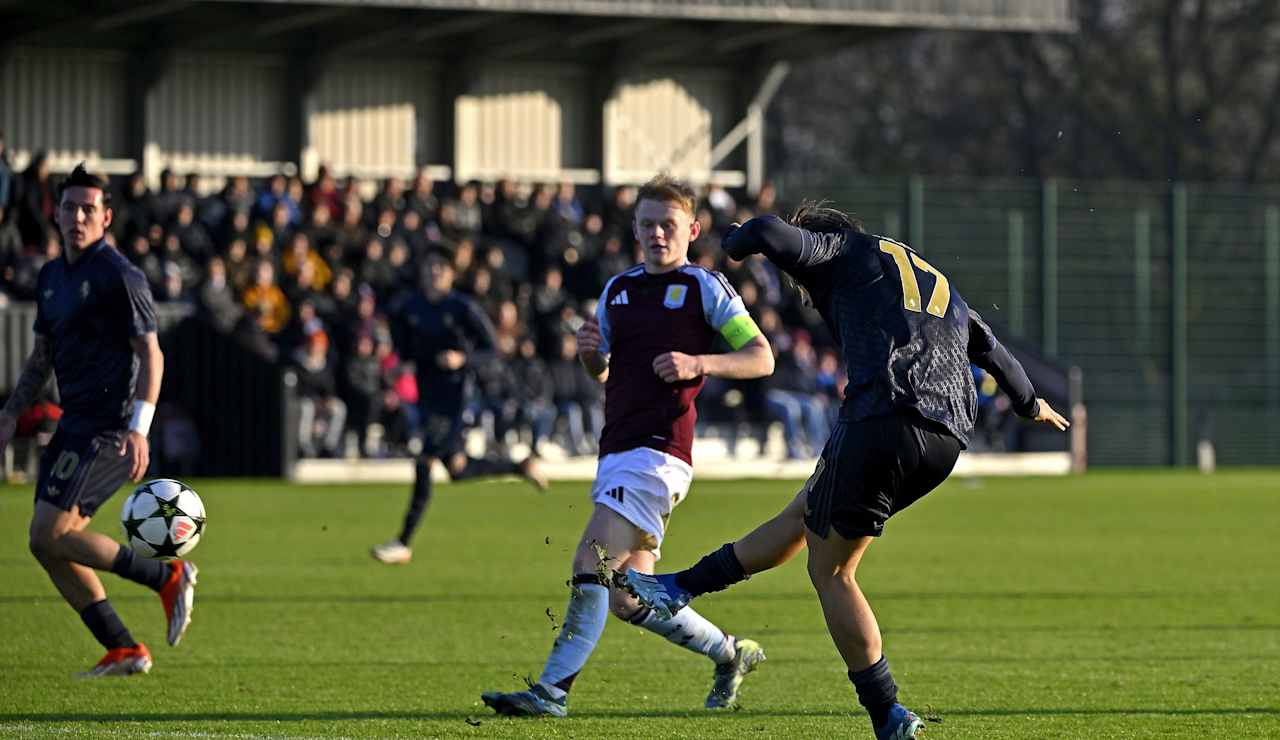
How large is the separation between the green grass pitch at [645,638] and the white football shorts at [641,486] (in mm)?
719

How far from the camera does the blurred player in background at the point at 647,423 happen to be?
25.6 ft

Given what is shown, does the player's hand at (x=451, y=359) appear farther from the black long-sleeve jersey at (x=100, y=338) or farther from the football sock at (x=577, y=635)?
the football sock at (x=577, y=635)

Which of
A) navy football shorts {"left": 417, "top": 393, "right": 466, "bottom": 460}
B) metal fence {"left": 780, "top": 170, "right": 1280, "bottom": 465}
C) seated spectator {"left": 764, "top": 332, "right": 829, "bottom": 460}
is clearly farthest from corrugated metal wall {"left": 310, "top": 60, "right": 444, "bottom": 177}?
navy football shorts {"left": 417, "top": 393, "right": 466, "bottom": 460}

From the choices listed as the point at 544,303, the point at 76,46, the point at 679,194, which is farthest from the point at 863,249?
the point at 76,46

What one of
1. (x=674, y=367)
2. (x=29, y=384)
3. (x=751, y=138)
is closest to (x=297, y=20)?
(x=751, y=138)

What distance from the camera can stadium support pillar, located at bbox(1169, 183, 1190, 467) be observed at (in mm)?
34344

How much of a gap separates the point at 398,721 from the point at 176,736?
0.82m

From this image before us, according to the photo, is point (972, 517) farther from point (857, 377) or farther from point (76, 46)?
point (76, 46)

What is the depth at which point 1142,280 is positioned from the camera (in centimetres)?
3512

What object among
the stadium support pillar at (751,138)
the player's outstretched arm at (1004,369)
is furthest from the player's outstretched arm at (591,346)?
the stadium support pillar at (751,138)

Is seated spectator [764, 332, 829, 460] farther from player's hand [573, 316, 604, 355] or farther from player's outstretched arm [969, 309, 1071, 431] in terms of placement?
player's outstretched arm [969, 309, 1071, 431]

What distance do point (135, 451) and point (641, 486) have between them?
6.86 ft

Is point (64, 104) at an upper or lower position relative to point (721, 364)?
upper

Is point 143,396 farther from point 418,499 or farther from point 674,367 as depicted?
point 418,499
